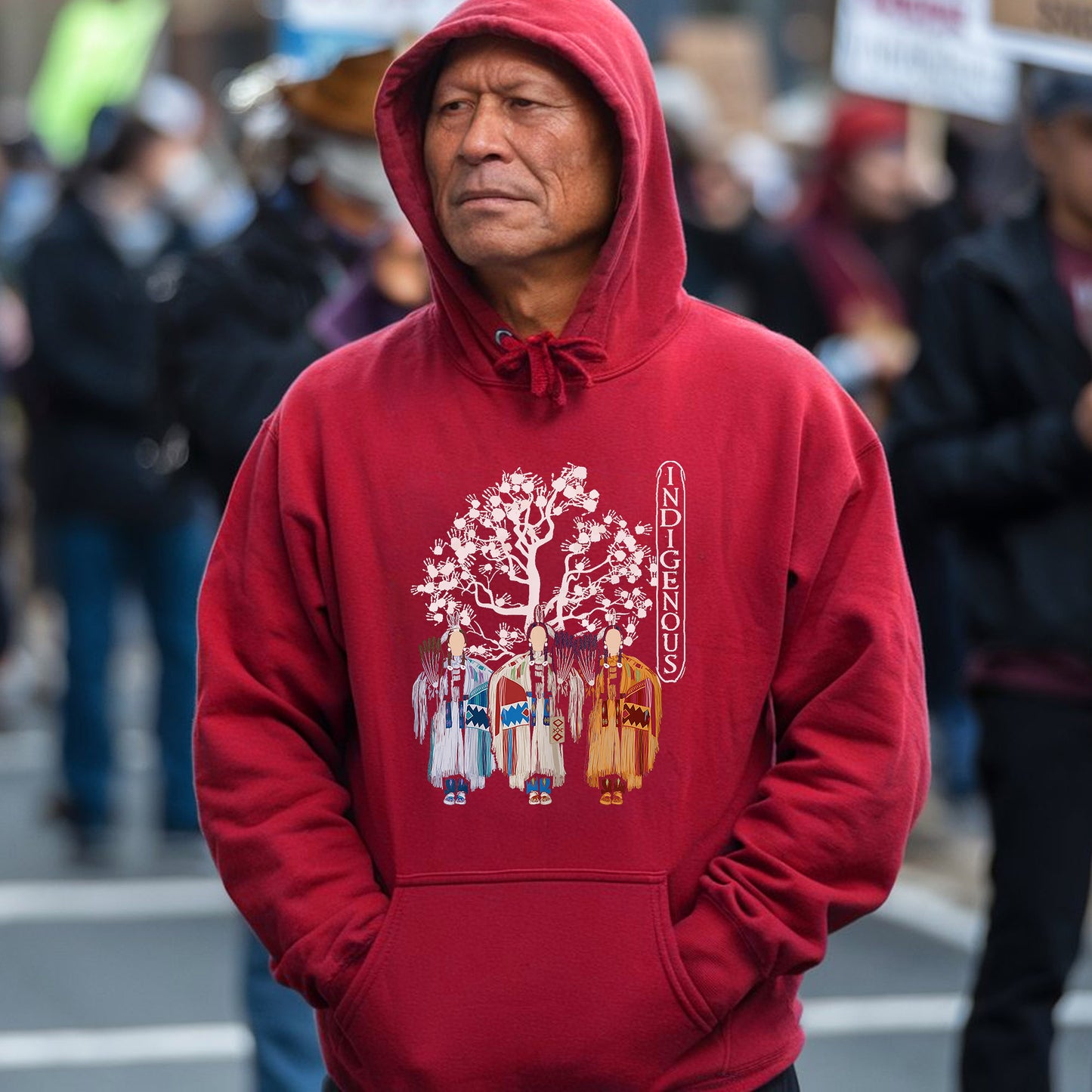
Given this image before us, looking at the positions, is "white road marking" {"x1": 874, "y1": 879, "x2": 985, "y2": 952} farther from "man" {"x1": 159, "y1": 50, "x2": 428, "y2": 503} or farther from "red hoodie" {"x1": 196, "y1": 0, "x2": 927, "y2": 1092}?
"red hoodie" {"x1": 196, "y1": 0, "x2": 927, "y2": 1092}

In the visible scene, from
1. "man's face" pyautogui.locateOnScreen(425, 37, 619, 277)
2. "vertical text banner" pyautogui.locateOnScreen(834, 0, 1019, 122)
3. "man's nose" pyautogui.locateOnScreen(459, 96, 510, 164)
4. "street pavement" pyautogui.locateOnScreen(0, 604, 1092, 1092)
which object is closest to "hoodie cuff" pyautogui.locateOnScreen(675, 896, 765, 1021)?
"man's face" pyautogui.locateOnScreen(425, 37, 619, 277)

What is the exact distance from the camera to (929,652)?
8547 millimetres

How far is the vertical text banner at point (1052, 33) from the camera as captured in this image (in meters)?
4.55

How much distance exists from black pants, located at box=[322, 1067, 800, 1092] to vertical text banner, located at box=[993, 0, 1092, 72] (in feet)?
7.71

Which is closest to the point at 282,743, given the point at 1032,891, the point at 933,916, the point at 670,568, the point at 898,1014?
the point at 670,568

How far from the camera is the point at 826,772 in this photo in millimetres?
2779

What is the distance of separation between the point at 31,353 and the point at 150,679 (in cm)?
435

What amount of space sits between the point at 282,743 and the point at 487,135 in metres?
0.79

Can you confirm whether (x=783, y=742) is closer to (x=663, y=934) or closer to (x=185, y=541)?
(x=663, y=934)

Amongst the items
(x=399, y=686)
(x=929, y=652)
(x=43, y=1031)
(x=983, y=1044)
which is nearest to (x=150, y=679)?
(x=929, y=652)

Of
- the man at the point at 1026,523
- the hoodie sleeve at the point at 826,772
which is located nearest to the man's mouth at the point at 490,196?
the hoodie sleeve at the point at 826,772

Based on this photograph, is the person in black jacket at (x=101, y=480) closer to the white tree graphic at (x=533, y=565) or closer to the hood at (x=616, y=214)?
the hood at (x=616, y=214)

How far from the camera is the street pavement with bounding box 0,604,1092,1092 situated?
5848 mm

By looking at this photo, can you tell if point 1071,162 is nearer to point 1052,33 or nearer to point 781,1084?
point 1052,33
